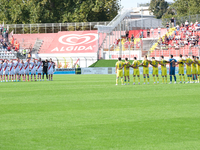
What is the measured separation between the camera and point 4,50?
5594 centimetres

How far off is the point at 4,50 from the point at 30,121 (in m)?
47.4

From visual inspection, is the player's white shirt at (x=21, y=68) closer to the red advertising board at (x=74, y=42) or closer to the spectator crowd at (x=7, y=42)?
the red advertising board at (x=74, y=42)

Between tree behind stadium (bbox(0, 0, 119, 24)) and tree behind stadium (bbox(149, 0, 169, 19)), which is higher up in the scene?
tree behind stadium (bbox(149, 0, 169, 19))

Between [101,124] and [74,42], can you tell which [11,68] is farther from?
[74,42]

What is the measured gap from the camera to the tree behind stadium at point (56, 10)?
70125mm

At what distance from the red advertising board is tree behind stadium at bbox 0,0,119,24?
7716 mm

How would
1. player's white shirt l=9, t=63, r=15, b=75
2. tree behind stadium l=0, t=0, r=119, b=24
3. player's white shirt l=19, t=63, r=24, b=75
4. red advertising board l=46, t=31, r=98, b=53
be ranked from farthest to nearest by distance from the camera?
tree behind stadium l=0, t=0, r=119, b=24
red advertising board l=46, t=31, r=98, b=53
player's white shirt l=19, t=63, r=24, b=75
player's white shirt l=9, t=63, r=15, b=75

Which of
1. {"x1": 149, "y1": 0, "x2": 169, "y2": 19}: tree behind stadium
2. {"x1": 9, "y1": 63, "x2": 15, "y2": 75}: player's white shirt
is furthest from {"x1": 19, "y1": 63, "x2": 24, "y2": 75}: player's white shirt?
{"x1": 149, "y1": 0, "x2": 169, "y2": 19}: tree behind stadium

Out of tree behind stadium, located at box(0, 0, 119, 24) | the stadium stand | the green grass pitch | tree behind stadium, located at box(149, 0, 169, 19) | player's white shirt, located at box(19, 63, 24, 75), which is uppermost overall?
tree behind stadium, located at box(149, 0, 169, 19)

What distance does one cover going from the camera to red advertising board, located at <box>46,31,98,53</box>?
57562 mm

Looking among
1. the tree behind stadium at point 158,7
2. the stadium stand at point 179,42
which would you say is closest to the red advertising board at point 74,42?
the stadium stand at point 179,42

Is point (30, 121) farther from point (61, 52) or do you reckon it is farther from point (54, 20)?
point (54, 20)

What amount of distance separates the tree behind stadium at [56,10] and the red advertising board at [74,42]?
7.72m

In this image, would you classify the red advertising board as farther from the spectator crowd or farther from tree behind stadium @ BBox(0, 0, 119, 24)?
tree behind stadium @ BBox(0, 0, 119, 24)
